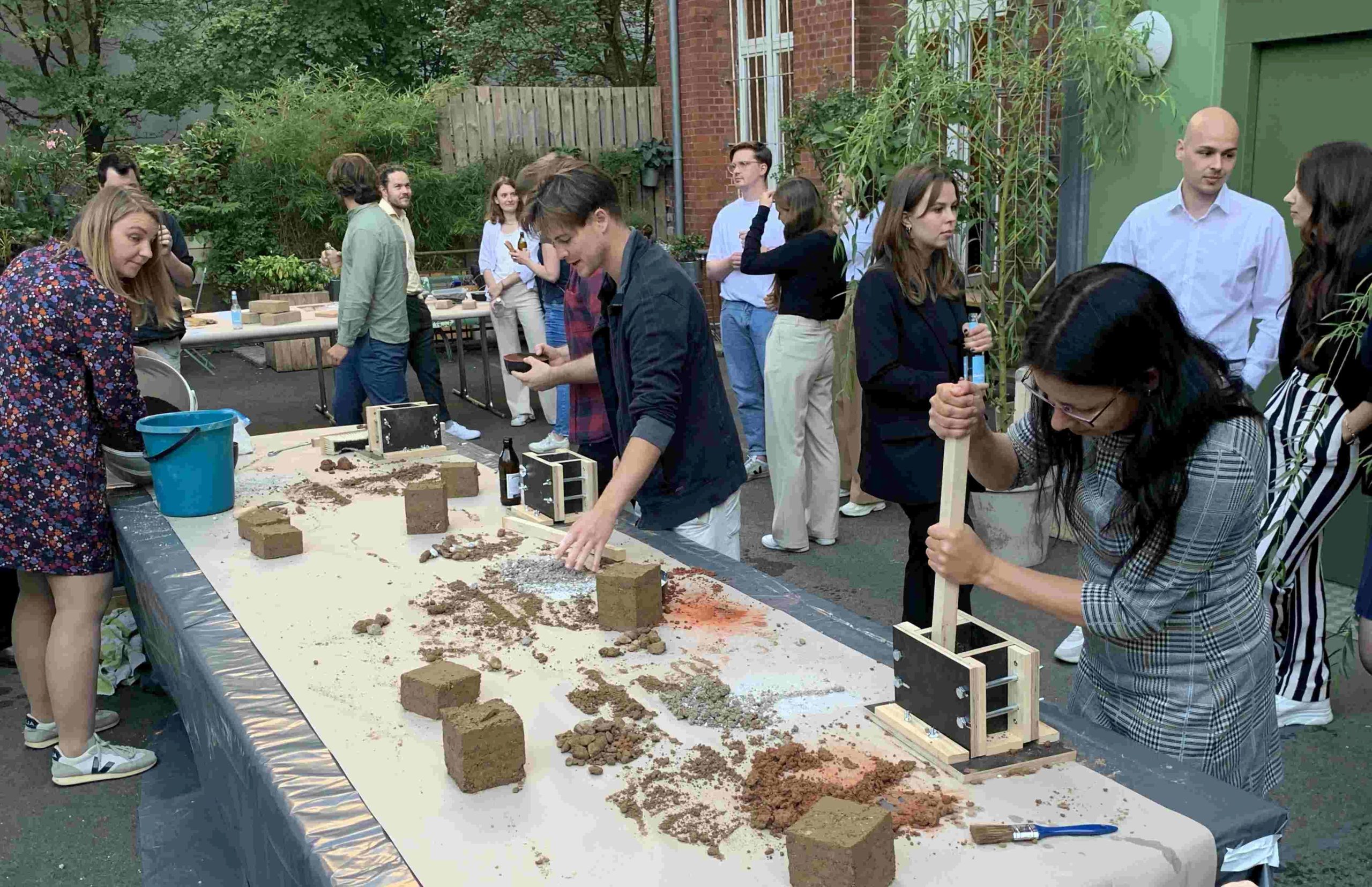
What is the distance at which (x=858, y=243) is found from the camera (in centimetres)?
595

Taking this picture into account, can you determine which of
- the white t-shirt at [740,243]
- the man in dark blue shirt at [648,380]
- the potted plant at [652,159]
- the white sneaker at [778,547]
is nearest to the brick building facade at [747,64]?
the potted plant at [652,159]

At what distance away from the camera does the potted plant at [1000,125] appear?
510 centimetres

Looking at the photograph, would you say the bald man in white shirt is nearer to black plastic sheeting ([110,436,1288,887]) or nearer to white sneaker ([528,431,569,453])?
black plastic sheeting ([110,436,1288,887])

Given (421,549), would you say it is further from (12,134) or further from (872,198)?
(12,134)

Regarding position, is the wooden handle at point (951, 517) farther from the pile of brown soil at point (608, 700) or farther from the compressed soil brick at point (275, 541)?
the compressed soil brick at point (275, 541)

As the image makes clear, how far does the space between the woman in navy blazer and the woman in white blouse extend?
15.1 feet

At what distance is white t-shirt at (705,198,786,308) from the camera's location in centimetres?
668

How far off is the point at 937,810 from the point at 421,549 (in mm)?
1883

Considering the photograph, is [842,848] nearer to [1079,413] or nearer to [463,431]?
[1079,413]

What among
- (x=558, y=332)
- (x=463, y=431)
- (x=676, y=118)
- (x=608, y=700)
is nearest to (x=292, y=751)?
(x=608, y=700)

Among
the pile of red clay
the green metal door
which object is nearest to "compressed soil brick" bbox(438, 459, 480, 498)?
the pile of red clay

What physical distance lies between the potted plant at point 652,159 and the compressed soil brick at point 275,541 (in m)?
11.4

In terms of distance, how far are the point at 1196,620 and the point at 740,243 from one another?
4997 mm

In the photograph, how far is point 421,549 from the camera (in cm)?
328
